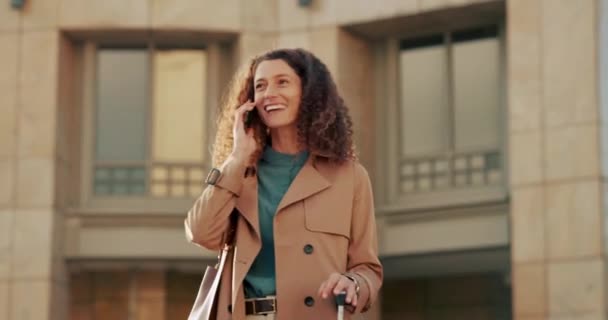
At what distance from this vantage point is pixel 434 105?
18.9 m

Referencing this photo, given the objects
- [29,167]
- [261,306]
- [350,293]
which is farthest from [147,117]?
[350,293]

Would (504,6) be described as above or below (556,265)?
above

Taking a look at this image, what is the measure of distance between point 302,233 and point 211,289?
377 millimetres

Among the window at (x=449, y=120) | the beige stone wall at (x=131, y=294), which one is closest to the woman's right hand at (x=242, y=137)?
the window at (x=449, y=120)

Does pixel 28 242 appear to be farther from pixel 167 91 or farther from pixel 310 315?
pixel 310 315

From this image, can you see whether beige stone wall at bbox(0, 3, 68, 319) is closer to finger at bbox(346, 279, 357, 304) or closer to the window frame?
the window frame

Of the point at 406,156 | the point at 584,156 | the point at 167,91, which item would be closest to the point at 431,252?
the point at 406,156

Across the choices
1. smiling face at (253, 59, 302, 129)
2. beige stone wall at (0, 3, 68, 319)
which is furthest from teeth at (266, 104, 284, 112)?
beige stone wall at (0, 3, 68, 319)

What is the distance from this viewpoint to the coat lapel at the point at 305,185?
4.98 m

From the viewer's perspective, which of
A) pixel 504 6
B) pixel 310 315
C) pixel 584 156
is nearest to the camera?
pixel 310 315

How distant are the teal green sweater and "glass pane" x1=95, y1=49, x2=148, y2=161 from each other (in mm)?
14702

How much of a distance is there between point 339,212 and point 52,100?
47.4 ft

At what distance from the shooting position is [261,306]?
16.0 ft

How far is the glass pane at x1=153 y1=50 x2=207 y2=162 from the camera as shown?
779 inches
